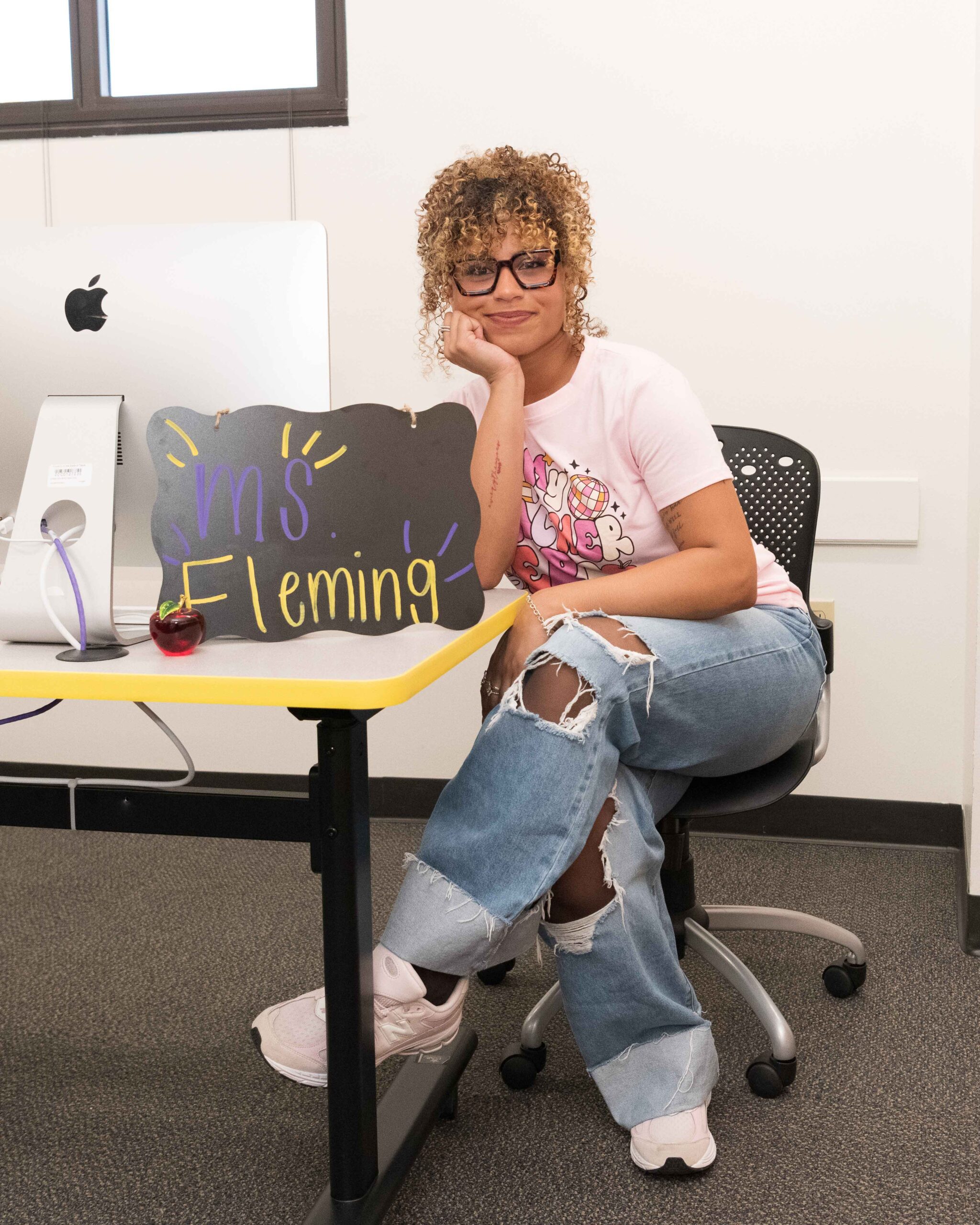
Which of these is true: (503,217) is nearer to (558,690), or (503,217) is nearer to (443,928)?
(558,690)

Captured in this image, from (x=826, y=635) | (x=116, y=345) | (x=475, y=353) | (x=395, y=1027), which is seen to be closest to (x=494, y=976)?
(x=395, y=1027)

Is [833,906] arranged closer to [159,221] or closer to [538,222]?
[538,222]

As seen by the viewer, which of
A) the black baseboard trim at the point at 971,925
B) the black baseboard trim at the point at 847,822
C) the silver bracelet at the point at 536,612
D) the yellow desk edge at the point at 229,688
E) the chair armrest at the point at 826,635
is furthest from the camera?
the black baseboard trim at the point at 847,822

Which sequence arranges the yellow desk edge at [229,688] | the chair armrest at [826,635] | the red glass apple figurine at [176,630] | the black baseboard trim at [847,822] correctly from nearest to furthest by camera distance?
the yellow desk edge at [229,688] < the red glass apple figurine at [176,630] < the chair armrest at [826,635] < the black baseboard trim at [847,822]

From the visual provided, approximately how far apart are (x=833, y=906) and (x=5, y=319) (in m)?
1.72

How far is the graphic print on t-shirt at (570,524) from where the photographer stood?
1.39m

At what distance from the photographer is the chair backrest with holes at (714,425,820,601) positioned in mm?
1674

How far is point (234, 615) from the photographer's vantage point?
1.04 m

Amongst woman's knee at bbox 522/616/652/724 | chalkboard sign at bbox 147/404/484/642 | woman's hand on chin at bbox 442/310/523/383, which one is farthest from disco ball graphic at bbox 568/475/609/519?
chalkboard sign at bbox 147/404/484/642

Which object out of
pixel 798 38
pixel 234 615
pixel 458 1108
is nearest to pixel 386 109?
pixel 798 38

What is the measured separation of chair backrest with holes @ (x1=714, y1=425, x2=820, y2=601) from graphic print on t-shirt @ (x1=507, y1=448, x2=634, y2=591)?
1.21 ft

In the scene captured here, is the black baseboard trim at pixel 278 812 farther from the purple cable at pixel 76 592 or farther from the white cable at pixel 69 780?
the purple cable at pixel 76 592

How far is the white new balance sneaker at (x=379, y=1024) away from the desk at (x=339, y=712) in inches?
1.9

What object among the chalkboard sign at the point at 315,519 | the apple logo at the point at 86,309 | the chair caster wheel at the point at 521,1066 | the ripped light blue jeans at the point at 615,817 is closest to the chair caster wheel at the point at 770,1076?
the ripped light blue jeans at the point at 615,817
